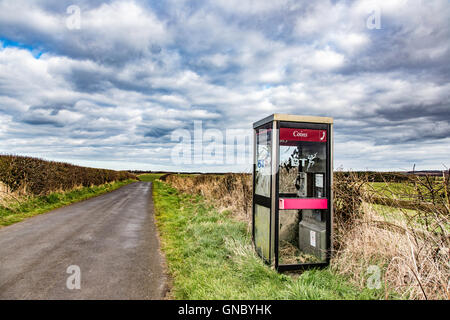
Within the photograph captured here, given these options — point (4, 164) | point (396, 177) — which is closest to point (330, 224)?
point (396, 177)

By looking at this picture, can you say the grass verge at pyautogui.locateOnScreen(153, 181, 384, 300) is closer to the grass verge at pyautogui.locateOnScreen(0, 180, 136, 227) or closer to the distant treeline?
the grass verge at pyautogui.locateOnScreen(0, 180, 136, 227)

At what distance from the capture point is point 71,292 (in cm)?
427

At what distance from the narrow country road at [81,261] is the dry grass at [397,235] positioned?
3.25 metres

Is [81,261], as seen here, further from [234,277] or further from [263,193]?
[263,193]

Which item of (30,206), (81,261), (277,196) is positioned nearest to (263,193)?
(277,196)

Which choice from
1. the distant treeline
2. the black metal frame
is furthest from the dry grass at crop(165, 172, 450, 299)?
the distant treeline

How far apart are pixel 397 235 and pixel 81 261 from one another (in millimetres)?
5909

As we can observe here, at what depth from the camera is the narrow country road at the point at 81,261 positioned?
14.2 ft

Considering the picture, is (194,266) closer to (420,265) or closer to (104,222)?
(420,265)

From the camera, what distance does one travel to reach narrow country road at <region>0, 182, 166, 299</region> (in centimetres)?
433

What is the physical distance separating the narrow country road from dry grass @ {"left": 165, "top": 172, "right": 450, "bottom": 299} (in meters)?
3.25

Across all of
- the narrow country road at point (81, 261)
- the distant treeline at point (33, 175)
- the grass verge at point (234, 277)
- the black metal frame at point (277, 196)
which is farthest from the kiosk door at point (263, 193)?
the distant treeline at point (33, 175)

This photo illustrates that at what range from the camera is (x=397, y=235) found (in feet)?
15.6
